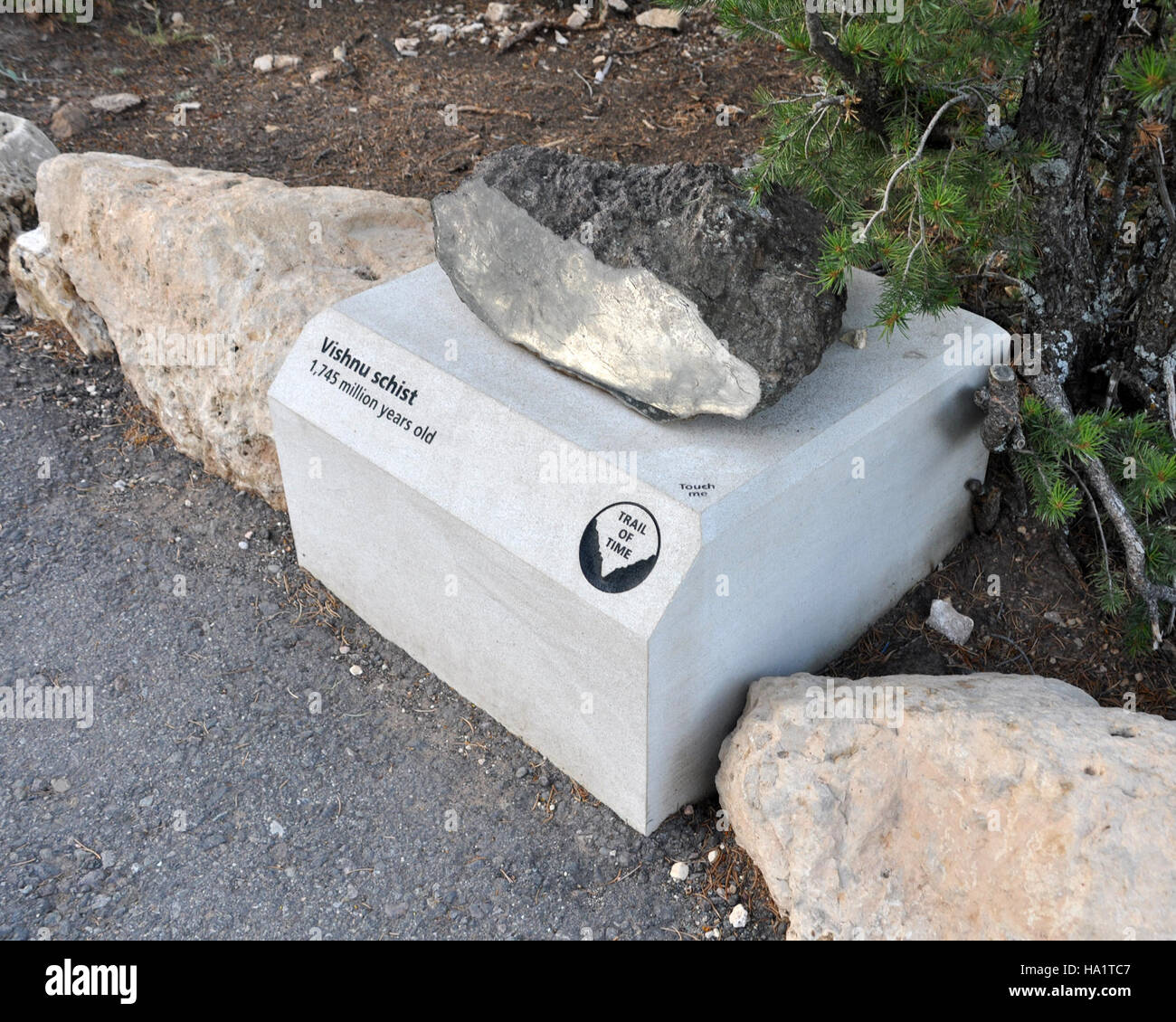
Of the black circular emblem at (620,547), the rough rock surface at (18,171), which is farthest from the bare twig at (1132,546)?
the rough rock surface at (18,171)

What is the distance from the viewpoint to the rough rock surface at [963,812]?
2275 millimetres

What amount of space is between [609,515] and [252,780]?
1335 millimetres

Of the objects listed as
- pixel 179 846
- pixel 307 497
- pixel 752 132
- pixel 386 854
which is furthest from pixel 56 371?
pixel 752 132

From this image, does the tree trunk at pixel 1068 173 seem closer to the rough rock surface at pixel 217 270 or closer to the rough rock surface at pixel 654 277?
the rough rock surface at pixel 654 277

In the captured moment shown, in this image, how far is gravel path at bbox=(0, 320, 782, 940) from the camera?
286 centimetres

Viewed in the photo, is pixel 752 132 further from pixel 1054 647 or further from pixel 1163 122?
pixel 1054 647

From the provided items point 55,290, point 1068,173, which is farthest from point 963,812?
point 55,290

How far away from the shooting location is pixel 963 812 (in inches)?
97.1

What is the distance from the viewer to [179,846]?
3.01m

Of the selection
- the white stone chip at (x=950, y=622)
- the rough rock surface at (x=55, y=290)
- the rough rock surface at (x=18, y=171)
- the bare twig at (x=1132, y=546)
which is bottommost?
the rough rock surface at (x=55, y=290)

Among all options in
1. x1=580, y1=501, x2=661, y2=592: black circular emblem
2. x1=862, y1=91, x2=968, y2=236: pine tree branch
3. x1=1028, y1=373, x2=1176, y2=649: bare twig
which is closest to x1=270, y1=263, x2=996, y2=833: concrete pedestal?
x1=580, y1=501, x2=661, y2=592: black circular emblem

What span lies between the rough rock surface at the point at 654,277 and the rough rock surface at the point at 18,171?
273 centimetres

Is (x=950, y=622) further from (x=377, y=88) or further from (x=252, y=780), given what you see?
(x=377, y=88)

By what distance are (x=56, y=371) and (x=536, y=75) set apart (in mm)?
2919
